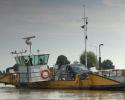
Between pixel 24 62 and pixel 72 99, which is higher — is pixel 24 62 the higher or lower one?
the higher one

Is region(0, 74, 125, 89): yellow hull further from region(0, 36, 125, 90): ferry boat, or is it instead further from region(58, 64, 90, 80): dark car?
region(58, 64, 90, 80): dark car

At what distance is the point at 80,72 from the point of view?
42.0 metres

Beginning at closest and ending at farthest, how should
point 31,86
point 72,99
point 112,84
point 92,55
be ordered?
1. point 72,99
2. point 112,84
3. point 31,86
4. point 92,55

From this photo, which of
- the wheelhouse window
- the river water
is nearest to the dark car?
the wheelhouse window

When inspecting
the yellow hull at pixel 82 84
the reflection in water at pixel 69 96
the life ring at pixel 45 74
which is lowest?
the reflection in water at pixel 69 96

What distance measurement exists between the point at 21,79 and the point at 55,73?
348cm

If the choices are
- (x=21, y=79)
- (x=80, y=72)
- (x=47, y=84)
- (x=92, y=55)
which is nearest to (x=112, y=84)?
(x=80, y=72)

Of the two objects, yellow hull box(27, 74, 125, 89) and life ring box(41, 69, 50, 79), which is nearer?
yellow hull box(27, 74, 125, 89)

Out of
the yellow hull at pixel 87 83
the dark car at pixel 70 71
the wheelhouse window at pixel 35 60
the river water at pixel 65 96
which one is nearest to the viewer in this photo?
the river water at pixel 65 96

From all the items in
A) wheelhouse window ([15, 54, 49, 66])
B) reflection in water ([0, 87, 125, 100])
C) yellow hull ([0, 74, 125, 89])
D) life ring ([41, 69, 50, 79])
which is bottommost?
reflection in water ([0, 87, 125, 100])

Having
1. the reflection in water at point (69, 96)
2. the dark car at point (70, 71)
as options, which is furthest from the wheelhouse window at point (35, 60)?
the reflection in water at point (69, 96)

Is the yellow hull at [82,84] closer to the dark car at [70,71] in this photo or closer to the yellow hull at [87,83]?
the yellow hull at [87,83]

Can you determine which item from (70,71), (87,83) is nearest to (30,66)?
(70,71)

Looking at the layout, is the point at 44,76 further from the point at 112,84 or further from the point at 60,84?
the point at 112,84
